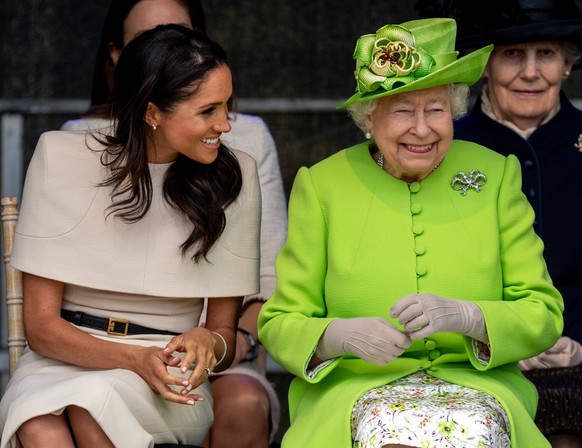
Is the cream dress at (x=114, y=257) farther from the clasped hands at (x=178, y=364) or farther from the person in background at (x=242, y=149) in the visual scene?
the person in background at (x=242, y=149)

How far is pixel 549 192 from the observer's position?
497 cm

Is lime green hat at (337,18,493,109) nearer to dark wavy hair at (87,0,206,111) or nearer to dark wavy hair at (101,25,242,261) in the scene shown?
dark wavy hair at (101,25,242,261)

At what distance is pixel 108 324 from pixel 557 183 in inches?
65.1

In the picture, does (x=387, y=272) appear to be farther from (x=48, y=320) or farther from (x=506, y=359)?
(x=48, y=320)

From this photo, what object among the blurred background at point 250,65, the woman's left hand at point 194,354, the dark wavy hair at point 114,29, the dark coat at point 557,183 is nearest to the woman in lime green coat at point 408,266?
the woman's left hand at point 194,354

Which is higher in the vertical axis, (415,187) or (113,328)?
(415,187)

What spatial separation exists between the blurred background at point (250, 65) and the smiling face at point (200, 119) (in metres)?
1.96

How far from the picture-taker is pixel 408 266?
4.13 meters

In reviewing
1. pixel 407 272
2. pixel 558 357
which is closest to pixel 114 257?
pixel 407 272

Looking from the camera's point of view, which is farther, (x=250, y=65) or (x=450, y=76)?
(x=250, y=65)

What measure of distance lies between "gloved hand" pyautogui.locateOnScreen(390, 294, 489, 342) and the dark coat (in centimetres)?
100

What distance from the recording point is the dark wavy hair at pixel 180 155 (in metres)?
4.27

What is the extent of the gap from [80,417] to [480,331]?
114 cm

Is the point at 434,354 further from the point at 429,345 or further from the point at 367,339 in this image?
the point at 367,339
